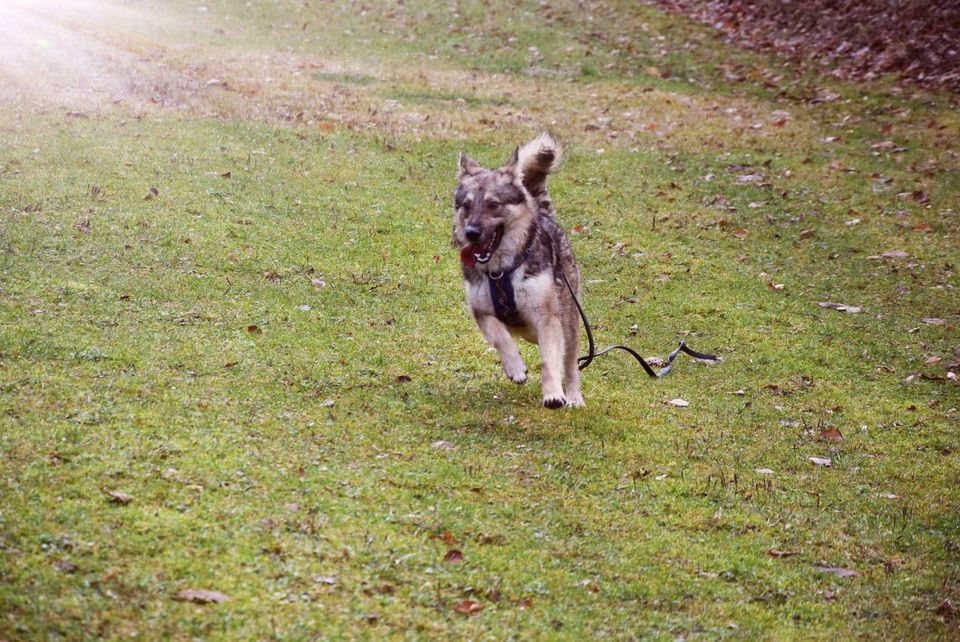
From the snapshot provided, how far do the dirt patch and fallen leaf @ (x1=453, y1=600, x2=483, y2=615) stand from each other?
2144 cm

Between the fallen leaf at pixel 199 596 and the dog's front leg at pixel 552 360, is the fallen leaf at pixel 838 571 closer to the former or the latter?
the dog's front leg at pixel 552 360

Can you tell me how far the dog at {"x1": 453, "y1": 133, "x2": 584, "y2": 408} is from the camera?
31.9 feet

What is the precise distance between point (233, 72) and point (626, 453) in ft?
55.9

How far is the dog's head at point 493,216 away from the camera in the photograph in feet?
32.1

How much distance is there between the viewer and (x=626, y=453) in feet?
30.6

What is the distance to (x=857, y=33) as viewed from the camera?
27578 mm

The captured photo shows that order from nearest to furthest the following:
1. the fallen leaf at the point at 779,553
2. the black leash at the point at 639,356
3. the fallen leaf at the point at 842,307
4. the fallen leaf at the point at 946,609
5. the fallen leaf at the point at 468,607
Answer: the fallen leaf at the point at 468,607
the fallen leaf at the point at 946,609
the fallen leaf at the point at 779,553
the black leash at the point at 639,356
the fallen leaf at the point at 842,307

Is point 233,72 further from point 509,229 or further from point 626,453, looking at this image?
point 626,453

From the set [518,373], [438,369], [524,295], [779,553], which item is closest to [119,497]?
[518,373]

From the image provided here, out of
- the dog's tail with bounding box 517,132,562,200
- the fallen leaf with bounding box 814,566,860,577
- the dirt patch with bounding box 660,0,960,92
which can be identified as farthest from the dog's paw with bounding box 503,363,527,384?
the dirt patch with bounding box 660,0,960,92

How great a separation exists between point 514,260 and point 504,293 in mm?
316

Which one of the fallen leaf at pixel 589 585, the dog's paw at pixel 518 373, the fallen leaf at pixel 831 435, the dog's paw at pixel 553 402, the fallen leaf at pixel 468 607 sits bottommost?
the fallen leaf at pixel 468 607

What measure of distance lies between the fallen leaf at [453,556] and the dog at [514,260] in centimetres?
269

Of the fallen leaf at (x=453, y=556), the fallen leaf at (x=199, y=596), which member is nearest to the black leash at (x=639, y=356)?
the fallen leaf at (x=453, y=556)
